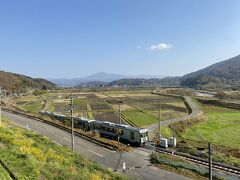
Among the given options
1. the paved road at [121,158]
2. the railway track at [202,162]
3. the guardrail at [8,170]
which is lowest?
the railway track at [202,162]

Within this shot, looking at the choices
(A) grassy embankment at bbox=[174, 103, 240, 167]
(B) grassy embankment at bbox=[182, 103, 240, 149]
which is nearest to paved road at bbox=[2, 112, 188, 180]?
(A) grassy embankment at bbox=[174, 103, 240, 167]

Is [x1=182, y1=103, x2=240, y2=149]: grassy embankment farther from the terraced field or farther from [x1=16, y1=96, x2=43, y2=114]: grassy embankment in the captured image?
[x1=16, y1=96, x2=43, y2=114]: grassy embankment

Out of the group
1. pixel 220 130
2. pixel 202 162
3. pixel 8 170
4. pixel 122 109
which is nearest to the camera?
pixel 8 170

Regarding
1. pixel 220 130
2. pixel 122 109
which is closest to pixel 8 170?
pixel 220 130

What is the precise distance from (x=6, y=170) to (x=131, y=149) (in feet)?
96.2

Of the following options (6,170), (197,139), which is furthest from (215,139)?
(6,170)

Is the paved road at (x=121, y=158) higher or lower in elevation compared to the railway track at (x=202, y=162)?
higher

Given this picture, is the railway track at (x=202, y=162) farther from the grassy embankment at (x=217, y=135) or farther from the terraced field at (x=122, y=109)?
the terraced field at (x=122, y=109)

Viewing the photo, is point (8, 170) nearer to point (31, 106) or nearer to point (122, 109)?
point (122, 109)

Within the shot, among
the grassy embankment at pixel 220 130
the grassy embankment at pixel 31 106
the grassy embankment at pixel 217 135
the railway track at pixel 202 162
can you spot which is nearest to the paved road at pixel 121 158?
the railway track at pixel 202 162

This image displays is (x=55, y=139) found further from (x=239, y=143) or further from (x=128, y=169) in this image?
(x=239, y=143)

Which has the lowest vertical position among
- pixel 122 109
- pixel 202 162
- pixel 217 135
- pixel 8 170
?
pixel 217 135

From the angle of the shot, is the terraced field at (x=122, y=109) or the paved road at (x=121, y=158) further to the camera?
the terraced field at (x=122, y=109)

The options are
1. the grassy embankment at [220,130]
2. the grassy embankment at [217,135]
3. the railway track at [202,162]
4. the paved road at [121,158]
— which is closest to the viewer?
the paved road at [121,158]
